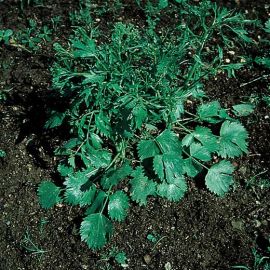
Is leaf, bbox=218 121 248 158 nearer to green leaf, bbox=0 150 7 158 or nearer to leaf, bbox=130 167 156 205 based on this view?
leaf, bbox=130 167 156 205

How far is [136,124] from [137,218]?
0.68 m

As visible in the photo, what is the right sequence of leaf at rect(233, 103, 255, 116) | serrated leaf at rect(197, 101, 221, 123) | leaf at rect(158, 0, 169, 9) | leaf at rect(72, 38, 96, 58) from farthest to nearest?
leaf at rect(158, 0, 169, 9)
leaf at rect(233, 103, 255, 116)
serrated leaf at rect(197, 101, 221, 123)
leaf at rect(72, 38, 96, 58)

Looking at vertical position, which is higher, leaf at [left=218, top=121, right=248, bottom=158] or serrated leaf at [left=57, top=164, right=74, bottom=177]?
serrated leaf at [left=57, top=164, right=74, bottom=177]

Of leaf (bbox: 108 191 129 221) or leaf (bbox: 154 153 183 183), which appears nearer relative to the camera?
leaf (bbox: 154 153 183 183)

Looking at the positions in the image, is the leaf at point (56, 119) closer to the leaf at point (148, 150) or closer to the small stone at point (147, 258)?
the leaf at point (148, 150)

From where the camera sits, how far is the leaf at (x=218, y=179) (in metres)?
2.31

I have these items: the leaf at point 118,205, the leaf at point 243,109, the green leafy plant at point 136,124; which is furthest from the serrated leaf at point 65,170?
the leaf at point 243,109

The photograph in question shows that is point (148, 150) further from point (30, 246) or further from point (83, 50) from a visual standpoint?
point (30, 246)

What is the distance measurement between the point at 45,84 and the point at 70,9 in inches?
30.3

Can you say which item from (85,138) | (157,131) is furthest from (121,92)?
(157,131)

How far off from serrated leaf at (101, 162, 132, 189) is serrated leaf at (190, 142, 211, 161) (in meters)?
0.38

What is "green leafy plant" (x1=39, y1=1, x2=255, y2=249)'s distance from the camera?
195cm

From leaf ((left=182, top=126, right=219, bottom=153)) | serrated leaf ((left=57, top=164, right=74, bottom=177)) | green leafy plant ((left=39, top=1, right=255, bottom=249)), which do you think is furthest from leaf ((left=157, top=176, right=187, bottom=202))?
serrated leaf ((left=57, top=164, right=74, bottom=177))

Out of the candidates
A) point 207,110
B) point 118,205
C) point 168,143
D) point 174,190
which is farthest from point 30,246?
point 207,110
